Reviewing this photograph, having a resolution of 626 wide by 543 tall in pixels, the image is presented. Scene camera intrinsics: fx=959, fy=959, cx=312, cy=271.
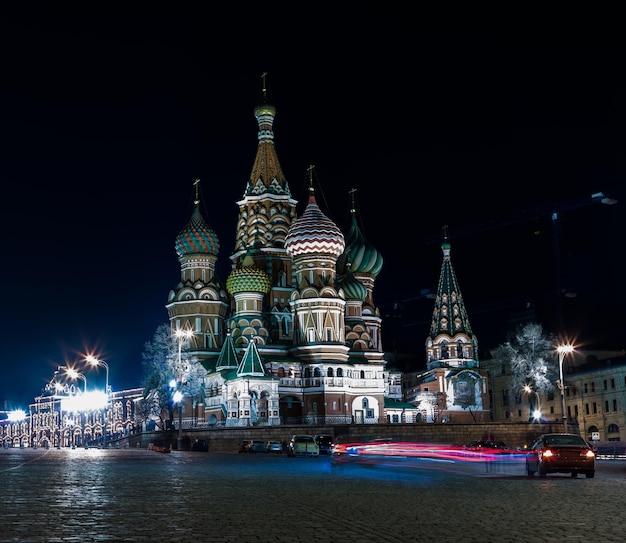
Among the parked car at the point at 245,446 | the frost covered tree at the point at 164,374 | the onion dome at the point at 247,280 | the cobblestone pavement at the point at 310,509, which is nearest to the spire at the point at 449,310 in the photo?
the onion dome at the point at 247,280

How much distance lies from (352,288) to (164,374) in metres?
22.9

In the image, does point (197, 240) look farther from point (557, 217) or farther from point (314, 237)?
point (557, 217)

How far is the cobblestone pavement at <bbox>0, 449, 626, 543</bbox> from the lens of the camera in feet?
38.3

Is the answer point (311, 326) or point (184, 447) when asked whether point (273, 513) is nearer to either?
point (184, 447)

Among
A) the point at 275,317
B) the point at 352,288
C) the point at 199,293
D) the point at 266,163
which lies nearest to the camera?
the point at 199,293

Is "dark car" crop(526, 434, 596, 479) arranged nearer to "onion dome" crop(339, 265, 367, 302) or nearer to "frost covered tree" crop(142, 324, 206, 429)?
"frost covered tree" crop(142, 324, 206, 429)

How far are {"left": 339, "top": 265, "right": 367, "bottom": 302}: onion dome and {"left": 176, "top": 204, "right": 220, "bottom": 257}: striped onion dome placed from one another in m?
13.1

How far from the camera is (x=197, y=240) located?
92.1 metres

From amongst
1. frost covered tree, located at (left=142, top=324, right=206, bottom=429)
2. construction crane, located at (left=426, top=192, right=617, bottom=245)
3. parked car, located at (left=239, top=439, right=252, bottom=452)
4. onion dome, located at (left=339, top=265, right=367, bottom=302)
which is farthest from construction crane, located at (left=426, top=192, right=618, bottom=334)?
parked car, located at (left=239, top=439, right=252, bottom=452)

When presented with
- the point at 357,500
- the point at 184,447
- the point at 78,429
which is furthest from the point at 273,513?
the point at 78,429

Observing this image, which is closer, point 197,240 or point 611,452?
point 611,452

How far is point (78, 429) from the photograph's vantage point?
150875 mm

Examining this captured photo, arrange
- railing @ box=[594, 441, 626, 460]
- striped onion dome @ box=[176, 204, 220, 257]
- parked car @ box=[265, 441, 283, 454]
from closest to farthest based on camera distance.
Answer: railing @ box=[594, 441, 626, 460], parked car @ box=[265, 441, 283, 454], striped onion dome @ box=[176, 204, 220, 257]

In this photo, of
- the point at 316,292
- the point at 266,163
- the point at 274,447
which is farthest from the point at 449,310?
the point at 274,447
